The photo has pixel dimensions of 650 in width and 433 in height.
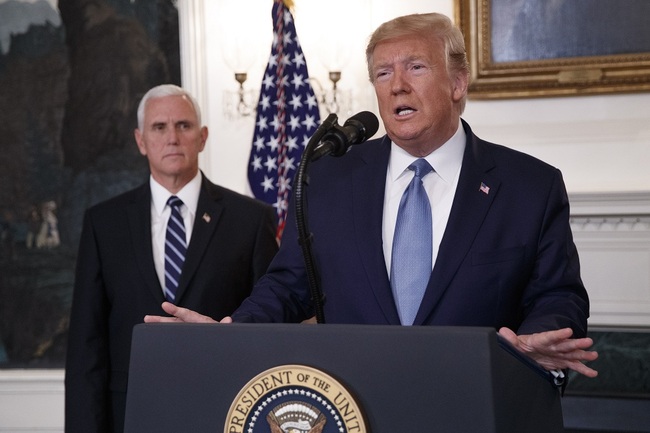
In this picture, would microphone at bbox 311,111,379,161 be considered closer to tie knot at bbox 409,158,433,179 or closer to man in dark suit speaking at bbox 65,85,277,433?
tie knot at bbox 409,158,433,179

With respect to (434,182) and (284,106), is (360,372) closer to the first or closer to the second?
(434,182)

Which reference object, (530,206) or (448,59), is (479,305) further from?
(448,59)

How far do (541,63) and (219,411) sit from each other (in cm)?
443

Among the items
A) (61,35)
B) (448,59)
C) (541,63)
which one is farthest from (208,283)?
(61,35)

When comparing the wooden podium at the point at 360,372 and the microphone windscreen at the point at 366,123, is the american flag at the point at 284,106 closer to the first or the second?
the microphone windscreen at the point at 366,123

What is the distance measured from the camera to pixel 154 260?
12.4 feet

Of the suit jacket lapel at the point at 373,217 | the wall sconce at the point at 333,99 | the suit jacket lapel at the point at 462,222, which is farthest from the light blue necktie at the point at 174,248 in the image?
the wall sconce at the point at 333,99

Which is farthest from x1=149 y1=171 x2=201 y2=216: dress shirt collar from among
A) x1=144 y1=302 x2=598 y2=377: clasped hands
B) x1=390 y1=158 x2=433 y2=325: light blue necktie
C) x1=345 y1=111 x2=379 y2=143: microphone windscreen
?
x1=144 y1=302 x2=598 y2=377: clasped hands

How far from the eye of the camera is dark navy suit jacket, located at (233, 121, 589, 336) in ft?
7.63

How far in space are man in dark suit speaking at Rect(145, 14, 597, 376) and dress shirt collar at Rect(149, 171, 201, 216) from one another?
4.24 ft

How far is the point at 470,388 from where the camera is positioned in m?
1.49

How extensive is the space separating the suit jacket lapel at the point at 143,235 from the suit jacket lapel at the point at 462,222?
63.1 inches

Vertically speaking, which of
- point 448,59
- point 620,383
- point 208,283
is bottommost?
point 620,383

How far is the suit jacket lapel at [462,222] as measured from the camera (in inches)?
90.8
